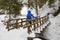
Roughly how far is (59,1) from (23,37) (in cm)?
2769

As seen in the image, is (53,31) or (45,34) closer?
(45,34)

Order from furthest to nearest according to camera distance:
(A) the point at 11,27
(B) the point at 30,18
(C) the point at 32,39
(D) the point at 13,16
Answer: (D) the point at 13,16, (A) the point at 11,27, (B) the point at 30,18, (C) the point at 32,39

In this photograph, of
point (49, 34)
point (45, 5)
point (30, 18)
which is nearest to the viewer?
point (30, 18)

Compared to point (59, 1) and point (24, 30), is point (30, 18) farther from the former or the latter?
point (59, 1)

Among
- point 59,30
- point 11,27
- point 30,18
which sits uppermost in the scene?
point 30,18

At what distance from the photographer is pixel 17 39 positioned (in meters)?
16.5

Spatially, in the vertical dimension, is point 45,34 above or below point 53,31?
above

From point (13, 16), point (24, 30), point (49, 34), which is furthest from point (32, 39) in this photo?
point (13, 16)

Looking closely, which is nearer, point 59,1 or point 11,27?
point 11,27

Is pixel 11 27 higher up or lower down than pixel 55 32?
higher up

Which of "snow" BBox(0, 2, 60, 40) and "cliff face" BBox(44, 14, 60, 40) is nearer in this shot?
"snow" BBox(0, 2, 60, 40)

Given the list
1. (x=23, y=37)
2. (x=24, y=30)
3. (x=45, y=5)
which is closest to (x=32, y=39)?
(x=23, y=37)

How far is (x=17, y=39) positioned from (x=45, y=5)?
106 feet

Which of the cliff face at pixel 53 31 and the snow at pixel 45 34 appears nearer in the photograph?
the snow at pixel 45 34
